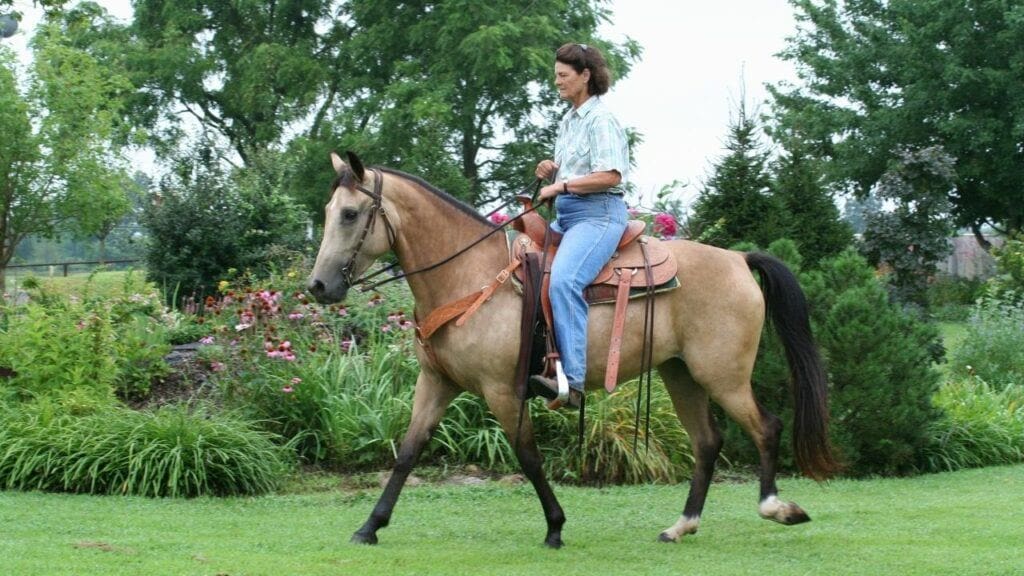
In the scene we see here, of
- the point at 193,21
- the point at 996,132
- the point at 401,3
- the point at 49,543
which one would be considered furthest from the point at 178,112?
the point at 49,543

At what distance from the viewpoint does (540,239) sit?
23.8 ft

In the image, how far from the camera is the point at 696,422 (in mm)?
7688

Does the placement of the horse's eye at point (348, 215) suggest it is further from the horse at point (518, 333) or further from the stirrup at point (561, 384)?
the stirrup at point (561, 384)

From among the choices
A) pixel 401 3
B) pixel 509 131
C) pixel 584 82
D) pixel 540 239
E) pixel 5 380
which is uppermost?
pixel 401 3

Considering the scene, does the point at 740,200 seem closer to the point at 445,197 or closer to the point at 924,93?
the point at 445,197

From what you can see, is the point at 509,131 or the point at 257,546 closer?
the point at 257,546

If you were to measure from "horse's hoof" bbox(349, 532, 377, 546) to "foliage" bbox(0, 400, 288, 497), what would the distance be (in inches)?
82.3

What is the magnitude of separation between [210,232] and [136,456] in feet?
31.3

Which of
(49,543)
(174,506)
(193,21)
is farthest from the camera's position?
(193,21)

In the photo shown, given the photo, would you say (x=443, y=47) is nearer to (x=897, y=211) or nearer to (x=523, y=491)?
(x=897, y=211)

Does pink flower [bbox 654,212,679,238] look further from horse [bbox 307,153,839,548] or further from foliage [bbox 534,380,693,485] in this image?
horse [bbox 307,153,839,548]

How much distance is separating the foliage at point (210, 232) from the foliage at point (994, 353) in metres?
9.21

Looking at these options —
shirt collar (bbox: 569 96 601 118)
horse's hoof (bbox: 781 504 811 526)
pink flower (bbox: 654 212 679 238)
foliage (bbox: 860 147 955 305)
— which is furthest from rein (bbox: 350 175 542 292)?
foliage (bbox: 860 147 955 305)

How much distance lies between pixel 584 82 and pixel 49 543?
3.99 metres
